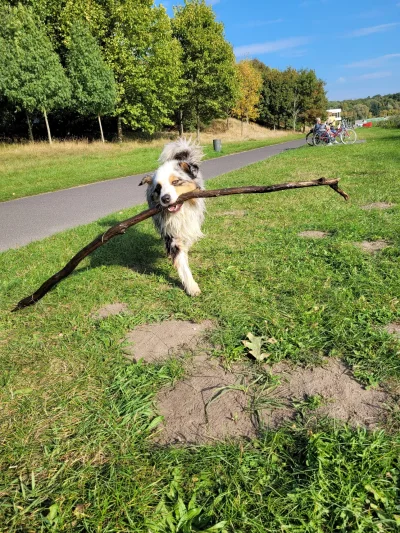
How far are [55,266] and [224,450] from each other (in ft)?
14.0

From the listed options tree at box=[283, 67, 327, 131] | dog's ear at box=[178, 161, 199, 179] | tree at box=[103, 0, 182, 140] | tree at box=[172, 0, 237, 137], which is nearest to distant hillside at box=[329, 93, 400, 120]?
tree at box=[283, 67, 327, 131]

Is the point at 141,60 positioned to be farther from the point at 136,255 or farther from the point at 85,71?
the point at 136,255

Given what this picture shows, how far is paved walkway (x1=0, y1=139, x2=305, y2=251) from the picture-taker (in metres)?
7.92

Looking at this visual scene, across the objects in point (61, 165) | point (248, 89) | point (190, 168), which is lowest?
point (190, 168)

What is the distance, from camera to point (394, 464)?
185cm

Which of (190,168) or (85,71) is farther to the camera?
(85,71)

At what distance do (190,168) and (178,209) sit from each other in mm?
692

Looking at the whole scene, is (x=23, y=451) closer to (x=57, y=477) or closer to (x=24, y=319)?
(x=57, y=477)

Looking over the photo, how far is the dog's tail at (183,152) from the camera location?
Answer: 16.1 ft

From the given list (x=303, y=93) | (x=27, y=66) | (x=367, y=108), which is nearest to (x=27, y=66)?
(x=27, y=66)

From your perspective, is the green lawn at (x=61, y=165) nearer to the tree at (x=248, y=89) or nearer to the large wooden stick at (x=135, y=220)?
the large wooden stick at (x=135, y=220)

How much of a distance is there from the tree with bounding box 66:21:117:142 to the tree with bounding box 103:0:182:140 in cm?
387

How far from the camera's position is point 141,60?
31.9 m

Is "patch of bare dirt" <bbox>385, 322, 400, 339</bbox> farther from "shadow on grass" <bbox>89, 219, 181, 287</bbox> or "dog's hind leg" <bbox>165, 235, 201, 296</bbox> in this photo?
"shadow on grass" <bbox>89, 219, 181, 287</bbox>
